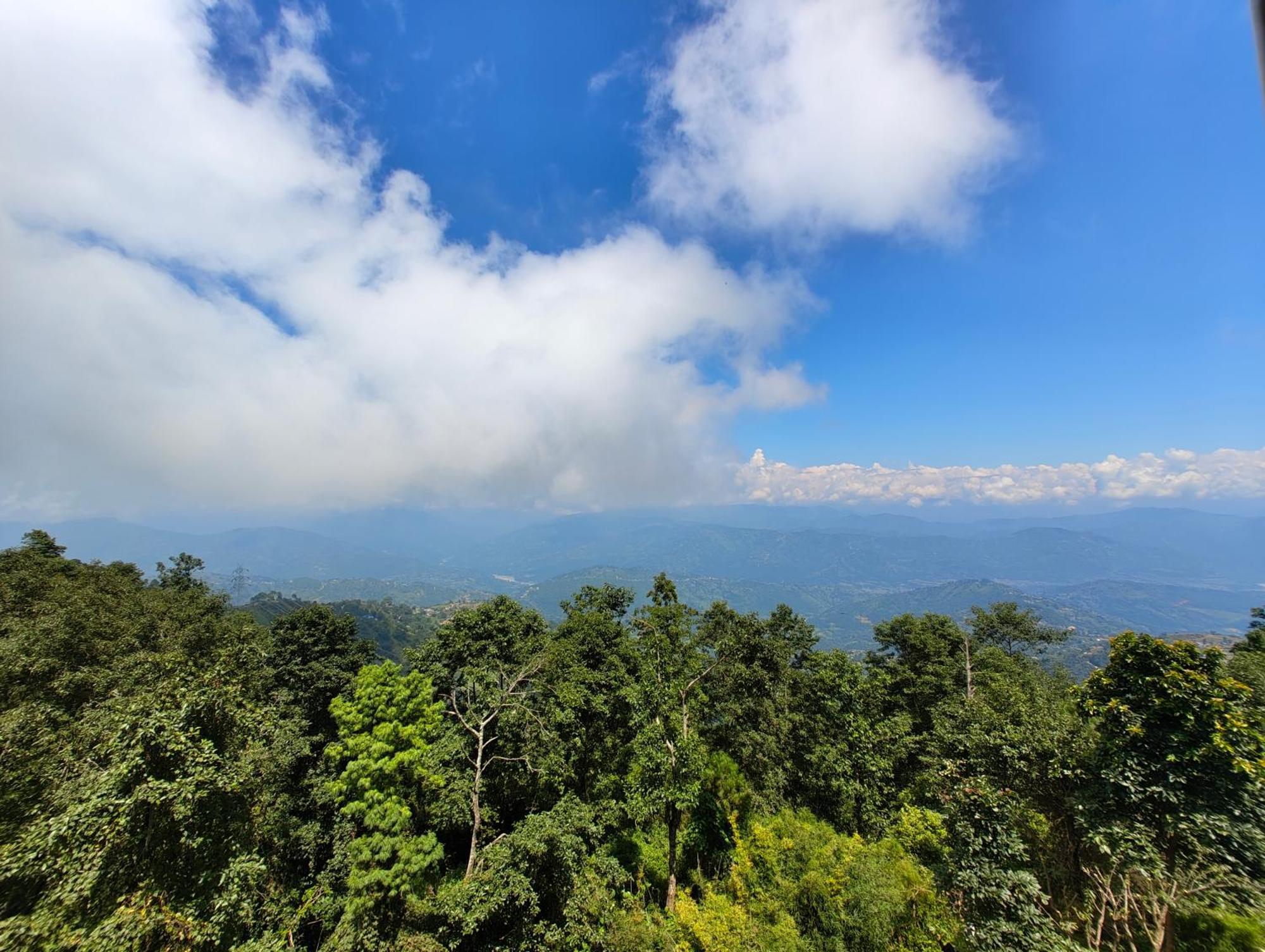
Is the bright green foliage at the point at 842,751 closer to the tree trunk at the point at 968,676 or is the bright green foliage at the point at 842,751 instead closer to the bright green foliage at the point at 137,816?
the tree trunk at the point at 968,676

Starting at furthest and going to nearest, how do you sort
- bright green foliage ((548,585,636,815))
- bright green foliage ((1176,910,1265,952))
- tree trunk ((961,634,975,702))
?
tree trunk ((961,634,975,702)), bright green foliage ((548,585,636,815)), bright green foliage ((1176,910,1265,952))

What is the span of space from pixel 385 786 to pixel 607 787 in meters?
9.75

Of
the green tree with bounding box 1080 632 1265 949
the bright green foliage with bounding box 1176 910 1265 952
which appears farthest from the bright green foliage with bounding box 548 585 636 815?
the bright green foliage with bounding box 1176 910 1265 952

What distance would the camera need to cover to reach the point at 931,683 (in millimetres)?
27703

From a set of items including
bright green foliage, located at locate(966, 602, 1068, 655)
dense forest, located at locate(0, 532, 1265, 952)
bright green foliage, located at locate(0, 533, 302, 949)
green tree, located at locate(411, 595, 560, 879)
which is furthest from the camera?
bright green foliage, located at locate(966, 602, 1068, 655)

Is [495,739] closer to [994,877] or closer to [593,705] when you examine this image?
[593,705]

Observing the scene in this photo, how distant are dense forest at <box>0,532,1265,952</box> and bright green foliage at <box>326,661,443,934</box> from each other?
0.34 feet

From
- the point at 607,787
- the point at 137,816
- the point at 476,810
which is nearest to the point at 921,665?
the point at 607,787

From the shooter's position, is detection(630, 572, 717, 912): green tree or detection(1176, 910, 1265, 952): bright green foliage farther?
detection(630, 572, 717, 912): green tree

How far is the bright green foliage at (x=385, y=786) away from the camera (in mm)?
13938

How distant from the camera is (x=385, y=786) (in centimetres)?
1548

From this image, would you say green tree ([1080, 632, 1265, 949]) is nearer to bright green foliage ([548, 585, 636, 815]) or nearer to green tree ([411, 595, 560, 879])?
bright green foliage ([548, 585, 636, 815])

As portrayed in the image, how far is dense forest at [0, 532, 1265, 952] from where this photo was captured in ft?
26.5

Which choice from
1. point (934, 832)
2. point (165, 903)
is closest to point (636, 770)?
point (934, 832)
